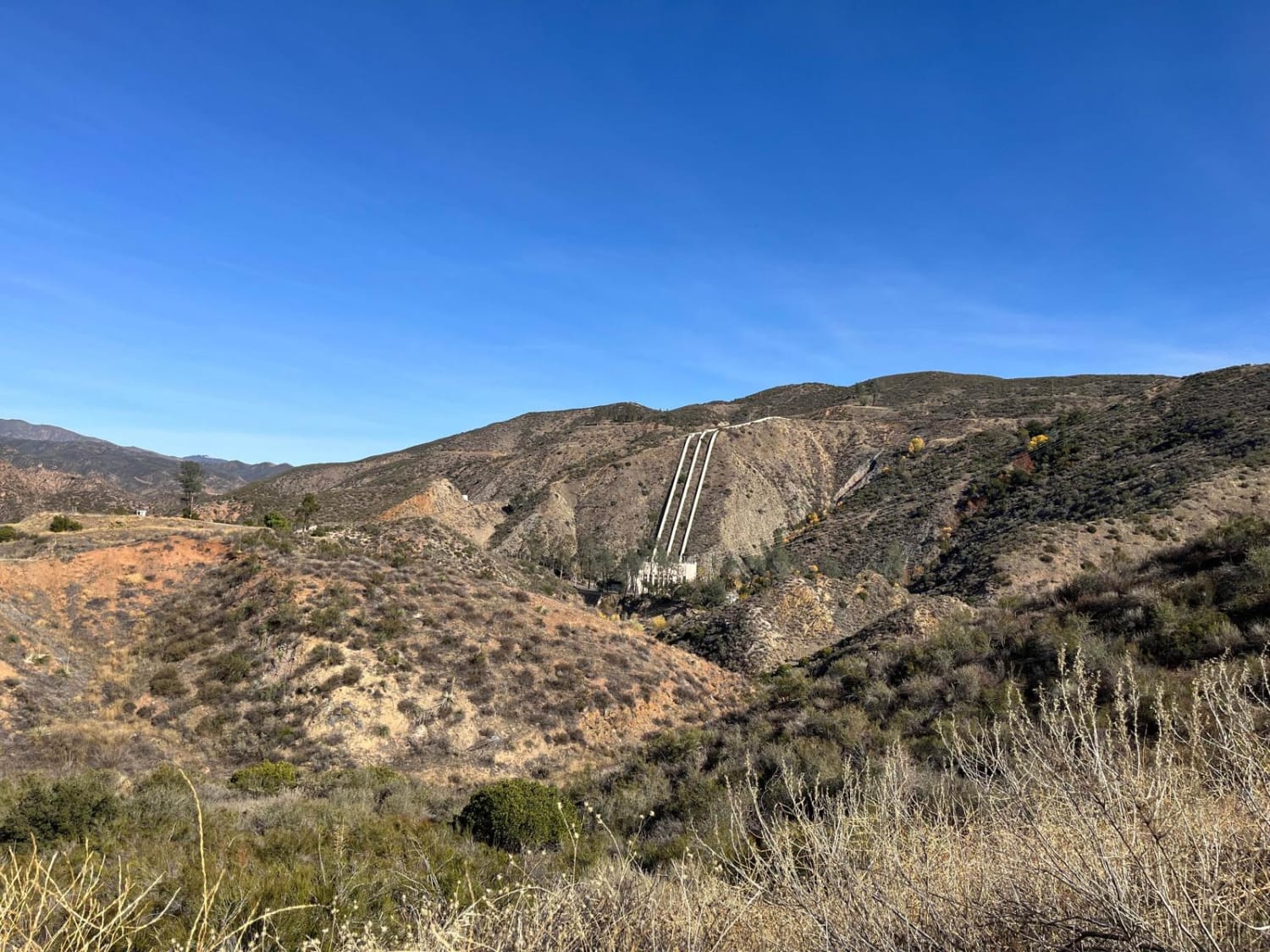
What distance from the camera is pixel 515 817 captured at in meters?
8.96

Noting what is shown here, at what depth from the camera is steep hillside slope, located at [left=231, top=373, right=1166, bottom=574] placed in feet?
195

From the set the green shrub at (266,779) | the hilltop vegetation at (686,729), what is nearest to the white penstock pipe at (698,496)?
the hilltop vegetation at (686,729)

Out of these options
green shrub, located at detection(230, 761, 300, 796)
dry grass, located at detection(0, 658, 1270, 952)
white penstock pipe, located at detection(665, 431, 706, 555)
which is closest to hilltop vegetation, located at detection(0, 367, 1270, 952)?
dry grass, located at detection(0, 658, 1270, 952)

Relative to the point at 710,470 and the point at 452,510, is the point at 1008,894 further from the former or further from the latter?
the point at 710,470

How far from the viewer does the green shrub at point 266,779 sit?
11.9 metres

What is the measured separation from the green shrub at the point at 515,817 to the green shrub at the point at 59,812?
4.30 metres

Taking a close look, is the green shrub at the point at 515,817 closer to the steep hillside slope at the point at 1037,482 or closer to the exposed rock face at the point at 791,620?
the exposed rock face at the point at 791,620

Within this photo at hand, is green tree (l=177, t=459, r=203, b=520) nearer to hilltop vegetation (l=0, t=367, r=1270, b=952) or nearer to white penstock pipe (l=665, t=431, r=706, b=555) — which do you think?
hilltop vegetation (l=0, t=367, r=1270, b=952)

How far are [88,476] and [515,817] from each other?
111055mm

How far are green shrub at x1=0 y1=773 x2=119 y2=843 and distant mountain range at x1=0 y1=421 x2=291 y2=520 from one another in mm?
54050

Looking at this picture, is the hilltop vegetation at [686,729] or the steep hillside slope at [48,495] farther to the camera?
the steep hillside slope at [48,495]

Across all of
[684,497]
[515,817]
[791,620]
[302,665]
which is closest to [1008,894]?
[515,817]

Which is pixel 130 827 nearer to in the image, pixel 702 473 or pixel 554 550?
pixel 554 550

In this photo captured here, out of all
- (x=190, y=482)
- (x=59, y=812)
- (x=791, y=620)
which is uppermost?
(x=190, y=482)
